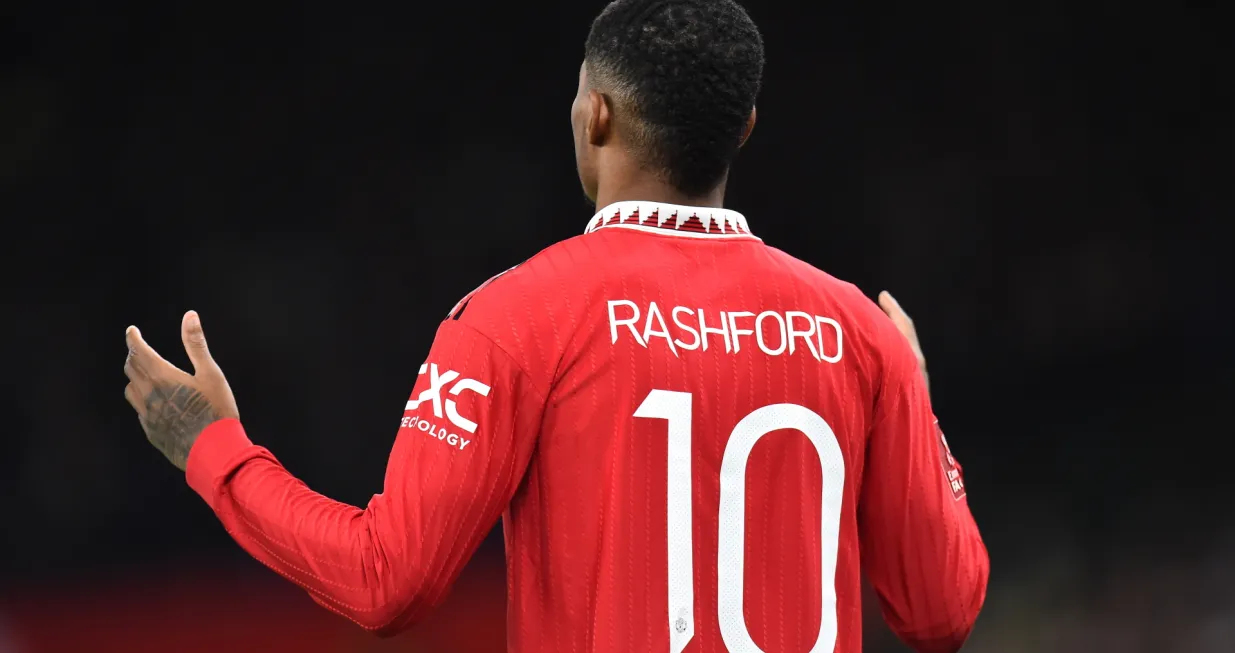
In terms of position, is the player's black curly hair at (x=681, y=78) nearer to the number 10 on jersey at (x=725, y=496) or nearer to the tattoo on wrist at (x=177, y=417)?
the number 10 on jersey at (x=725, y=496)

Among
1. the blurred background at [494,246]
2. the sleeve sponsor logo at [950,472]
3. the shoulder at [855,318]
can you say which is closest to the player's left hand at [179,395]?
the shoulder at [855,318]

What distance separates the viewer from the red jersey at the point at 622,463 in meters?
0.86

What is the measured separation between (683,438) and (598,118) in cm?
24

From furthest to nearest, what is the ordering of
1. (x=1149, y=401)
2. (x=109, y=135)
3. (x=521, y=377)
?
(x=1149, y=401), (x=109, y=135), (x=521, y=377)

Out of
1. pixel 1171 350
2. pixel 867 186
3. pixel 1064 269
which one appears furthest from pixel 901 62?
pixel 1171 350

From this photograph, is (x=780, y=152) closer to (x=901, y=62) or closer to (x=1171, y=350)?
(x=901, y=62)

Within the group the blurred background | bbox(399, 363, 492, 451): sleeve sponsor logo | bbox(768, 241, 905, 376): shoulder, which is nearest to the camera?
bbox(399, 363, 492, 451): sleeve sponsor logo

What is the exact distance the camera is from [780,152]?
338cm

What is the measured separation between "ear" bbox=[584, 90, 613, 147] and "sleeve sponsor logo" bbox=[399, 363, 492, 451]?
0.21 m

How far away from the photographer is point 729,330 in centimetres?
91

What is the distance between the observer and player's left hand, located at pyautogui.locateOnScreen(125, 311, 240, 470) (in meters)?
0.97

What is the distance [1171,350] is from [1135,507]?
16.7 inches

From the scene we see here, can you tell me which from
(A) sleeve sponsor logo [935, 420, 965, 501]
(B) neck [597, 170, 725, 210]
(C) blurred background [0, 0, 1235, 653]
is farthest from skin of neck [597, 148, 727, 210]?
(C) blurred background [0, 0, 1235, 653]

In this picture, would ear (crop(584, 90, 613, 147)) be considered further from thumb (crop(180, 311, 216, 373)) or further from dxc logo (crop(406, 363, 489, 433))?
thumb (crop(180, 311, 216, 373))
